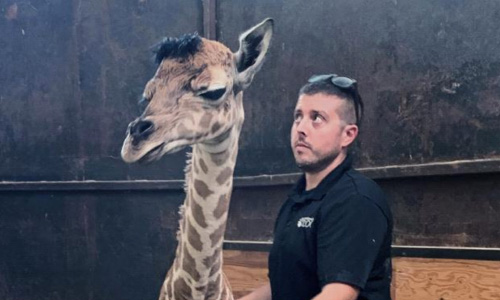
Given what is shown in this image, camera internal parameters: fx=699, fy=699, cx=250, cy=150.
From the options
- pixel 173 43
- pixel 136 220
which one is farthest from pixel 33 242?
pixel 173 43

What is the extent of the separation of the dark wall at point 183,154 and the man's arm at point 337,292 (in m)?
1.17

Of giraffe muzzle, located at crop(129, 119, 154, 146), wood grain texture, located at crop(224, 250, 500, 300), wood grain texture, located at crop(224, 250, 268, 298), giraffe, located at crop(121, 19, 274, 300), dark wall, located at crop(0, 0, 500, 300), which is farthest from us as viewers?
wood grain texture, located at crop(224, 250, 268, 298)

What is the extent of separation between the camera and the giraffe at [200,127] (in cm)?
234

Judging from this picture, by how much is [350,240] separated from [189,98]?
0.86m

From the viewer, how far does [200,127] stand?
7.91ft

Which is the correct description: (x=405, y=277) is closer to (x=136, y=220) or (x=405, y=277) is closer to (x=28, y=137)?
(x=136, y=220)

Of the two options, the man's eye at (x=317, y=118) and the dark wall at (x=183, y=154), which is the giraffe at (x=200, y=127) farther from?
the dark wall at (x=183, y=154)

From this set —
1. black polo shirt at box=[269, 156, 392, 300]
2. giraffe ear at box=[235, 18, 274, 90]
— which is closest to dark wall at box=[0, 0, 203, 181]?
giraffe ear at box=[235, 18, 274, 90]

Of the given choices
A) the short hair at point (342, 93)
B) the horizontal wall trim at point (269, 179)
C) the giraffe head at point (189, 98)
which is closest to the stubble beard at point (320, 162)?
the short hair at point (342, 93)

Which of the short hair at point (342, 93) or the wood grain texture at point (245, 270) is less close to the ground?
the short hair at point (342, 93)

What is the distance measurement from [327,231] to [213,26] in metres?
1.96

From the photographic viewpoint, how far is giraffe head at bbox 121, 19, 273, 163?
2.25 metres

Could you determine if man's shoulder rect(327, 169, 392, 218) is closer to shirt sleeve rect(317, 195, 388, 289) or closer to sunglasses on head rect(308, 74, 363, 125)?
shirt sleeve rect(317, 195, 388, 289)

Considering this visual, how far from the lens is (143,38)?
3828 millimetres
